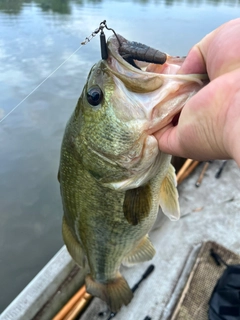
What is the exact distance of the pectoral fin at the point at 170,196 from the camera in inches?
54.4

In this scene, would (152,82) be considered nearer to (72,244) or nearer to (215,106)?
(215,106)

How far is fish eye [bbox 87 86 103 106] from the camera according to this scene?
1.06 m

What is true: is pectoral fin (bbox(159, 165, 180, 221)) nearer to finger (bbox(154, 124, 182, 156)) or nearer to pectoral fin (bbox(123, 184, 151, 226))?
pectoral fin (bbox(123, 184, 151, 226))

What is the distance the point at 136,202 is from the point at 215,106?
632 millimetres

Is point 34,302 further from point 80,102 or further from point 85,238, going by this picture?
point 80,102

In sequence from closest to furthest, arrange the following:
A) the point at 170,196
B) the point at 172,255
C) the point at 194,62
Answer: the point at 194,62
the point at 170,196
the point at 172,255

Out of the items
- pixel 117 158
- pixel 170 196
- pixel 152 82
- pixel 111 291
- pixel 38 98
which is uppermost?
pixel 152 82

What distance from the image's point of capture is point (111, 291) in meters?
1.62

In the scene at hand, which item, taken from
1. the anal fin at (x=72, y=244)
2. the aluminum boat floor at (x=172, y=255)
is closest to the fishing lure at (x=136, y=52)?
the anal fin at (x=72, y=244)

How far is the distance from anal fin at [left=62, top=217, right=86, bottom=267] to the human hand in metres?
0.80

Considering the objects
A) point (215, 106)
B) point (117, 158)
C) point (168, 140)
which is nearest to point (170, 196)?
point (117, 158)

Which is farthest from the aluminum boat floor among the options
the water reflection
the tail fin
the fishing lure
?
the water reflection

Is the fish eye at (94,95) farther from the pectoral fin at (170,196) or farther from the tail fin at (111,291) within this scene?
the tail fin at (111,291)

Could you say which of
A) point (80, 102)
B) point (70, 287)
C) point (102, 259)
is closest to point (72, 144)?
point (80, 102)
